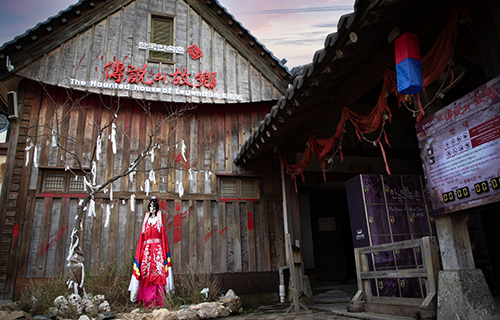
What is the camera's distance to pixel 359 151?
9188 mm

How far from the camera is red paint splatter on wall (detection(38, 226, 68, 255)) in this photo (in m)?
7.14

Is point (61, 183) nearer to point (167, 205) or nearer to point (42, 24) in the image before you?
point (167, 205)

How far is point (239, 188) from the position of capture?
344 inches

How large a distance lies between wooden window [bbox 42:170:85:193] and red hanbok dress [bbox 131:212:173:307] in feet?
6.02

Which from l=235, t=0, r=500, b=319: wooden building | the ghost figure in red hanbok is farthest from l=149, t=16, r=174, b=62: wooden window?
the ghost figure in red hanbok

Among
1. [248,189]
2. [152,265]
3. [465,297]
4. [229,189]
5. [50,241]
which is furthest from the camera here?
[248,189]

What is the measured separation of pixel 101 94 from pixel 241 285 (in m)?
5.65

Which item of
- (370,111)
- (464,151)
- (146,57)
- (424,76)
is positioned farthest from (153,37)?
(464,151)

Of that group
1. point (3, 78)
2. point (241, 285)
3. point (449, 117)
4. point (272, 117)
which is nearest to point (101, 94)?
point (3, 78)

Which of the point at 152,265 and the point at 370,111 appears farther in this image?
the point at 152,265

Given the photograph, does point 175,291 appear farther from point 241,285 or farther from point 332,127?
point 332,127

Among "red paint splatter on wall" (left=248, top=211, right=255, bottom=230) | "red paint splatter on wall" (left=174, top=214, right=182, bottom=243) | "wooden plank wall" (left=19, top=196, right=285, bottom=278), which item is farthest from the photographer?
"red paint splatter on wall" (left=248, top=211, right=255, bottom=230)

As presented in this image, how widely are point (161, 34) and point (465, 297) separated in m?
8.70

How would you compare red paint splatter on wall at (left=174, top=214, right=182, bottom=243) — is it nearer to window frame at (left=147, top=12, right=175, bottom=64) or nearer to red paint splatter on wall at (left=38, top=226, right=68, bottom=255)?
red paint splatter on wall at (left=38, top=226, right=68, bottom=255)
